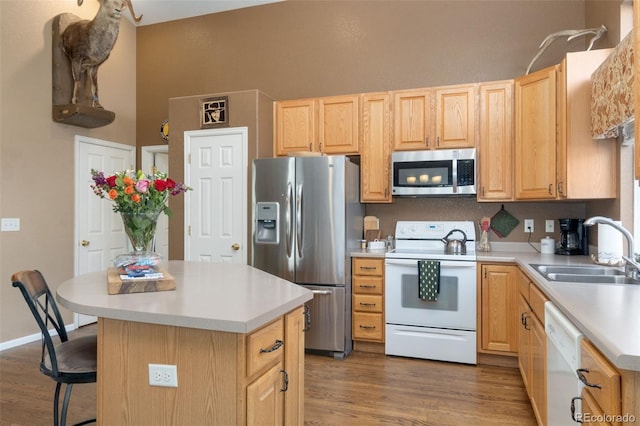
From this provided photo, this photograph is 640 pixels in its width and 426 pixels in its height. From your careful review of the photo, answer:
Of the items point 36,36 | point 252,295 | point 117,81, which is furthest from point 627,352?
point 117,81

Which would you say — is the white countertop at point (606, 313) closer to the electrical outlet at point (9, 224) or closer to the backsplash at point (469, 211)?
the backsplash at point (469, 211)

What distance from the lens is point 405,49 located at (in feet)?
13.8

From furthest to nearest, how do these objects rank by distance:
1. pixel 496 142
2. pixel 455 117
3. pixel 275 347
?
1. pixel 455 117
2. pixel 496 142
3. pixel 275 347

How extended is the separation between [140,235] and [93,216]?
3.10 meters

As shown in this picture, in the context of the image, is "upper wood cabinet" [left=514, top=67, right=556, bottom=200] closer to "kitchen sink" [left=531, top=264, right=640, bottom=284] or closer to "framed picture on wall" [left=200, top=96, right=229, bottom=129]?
"kitchen sink" [left=531, top=264, right=640, bottom=284]

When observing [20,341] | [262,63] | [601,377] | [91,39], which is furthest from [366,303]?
[91,39]

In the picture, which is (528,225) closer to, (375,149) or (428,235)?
(428,235)

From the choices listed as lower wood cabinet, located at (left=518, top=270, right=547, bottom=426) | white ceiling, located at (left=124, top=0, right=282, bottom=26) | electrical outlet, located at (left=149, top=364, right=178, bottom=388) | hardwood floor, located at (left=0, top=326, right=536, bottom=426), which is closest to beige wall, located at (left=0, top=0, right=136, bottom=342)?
white ceiling, located at (left=124, top=0, right=282, bottom=26)

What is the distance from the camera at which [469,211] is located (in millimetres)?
3996

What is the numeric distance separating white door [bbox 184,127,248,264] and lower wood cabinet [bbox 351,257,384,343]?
3.72ft

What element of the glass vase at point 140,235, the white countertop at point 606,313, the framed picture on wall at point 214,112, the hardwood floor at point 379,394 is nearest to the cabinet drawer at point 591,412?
the white countertop at point 606,313

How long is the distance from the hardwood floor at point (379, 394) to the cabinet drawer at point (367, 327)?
0.57 feet

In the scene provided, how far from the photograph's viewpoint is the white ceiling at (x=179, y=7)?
4.74 meters

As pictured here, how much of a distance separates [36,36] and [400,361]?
454 centimetres
